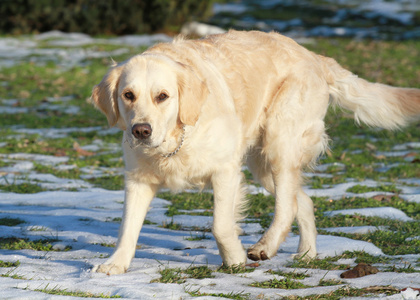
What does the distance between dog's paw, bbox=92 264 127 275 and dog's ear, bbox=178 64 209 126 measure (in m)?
0.97

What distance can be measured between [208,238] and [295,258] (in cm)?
80

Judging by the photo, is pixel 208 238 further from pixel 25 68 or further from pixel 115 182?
pixel 25 68

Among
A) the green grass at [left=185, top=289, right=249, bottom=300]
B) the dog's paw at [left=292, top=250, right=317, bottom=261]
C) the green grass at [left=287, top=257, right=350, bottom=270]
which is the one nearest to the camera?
the green grass at [left=185, top=289, right=249, bottom=300]

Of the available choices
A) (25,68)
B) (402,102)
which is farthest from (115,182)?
(25,68)

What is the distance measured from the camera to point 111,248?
441 cm

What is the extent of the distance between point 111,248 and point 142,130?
1.28 metres

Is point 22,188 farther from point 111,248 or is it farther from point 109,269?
point 109,269

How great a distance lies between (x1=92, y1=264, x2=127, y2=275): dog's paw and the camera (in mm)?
3662

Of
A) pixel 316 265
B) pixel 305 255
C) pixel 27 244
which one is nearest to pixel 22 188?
pixel 27 244

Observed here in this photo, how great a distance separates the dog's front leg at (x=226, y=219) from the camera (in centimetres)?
390

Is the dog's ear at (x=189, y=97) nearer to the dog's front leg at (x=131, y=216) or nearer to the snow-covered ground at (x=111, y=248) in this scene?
the dog's front leg at (x=131, y=216)

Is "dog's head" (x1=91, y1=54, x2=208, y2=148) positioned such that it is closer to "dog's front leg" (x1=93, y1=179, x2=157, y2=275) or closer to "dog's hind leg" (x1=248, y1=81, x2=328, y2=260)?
"dog's front leg" (x1=93, y1=179, x2=157, y2=275)

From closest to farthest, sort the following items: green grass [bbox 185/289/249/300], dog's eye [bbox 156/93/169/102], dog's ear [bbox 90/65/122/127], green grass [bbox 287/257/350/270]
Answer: green grass [bbox 185/289/249/300], dog's eye [bbox 156/93/169/102], dog's ear [bbox 90/65/122/127], green grass [bbox 287/257/350/270]

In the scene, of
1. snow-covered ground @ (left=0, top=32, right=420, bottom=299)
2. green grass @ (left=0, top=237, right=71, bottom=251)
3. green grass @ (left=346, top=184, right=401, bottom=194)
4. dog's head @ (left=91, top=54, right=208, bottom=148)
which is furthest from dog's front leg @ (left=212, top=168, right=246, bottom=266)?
green grass @ (left=346, top=184, right=401, bottom=194)
